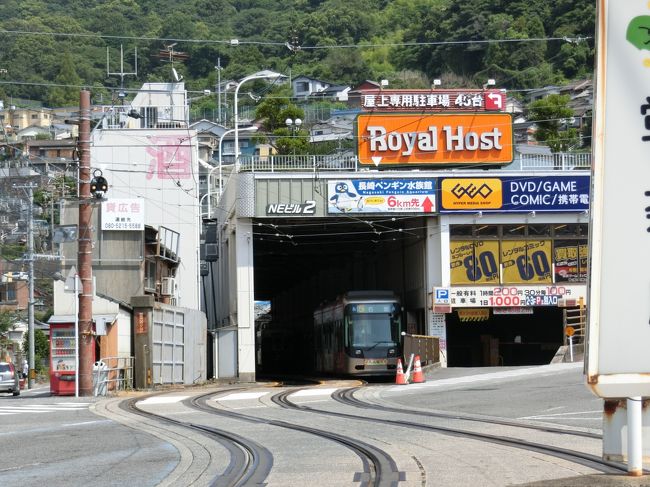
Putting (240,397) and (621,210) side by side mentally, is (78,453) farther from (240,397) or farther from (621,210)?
(240,397)

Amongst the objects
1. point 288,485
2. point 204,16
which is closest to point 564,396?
point 288,485

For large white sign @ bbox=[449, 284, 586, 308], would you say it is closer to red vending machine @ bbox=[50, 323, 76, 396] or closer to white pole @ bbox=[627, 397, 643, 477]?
red vending machine @ bbox=[50, 323, 76, 396]

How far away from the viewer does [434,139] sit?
1854 inches

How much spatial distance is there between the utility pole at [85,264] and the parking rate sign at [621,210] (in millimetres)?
25657

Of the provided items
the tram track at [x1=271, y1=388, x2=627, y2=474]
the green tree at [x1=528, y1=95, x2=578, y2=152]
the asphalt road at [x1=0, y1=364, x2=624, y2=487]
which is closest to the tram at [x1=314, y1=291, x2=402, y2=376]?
the asphalt road at [x1=0, y1=364, x2=624, y2=487]

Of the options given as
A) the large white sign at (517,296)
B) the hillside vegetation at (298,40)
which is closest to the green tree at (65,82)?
the hillside vegetation at (298,40)

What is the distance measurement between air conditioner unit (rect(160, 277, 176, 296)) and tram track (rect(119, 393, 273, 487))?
3166 centimetres

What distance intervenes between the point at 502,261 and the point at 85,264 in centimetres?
2139

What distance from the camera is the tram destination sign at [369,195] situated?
45281mm

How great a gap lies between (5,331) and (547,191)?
36.0 metres

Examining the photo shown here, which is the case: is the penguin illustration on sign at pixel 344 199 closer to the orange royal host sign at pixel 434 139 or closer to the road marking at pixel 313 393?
the orange royal host sign at pixel 434 139

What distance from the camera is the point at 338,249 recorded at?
59.9 m

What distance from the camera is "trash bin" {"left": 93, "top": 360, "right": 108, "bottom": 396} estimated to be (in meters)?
30.6

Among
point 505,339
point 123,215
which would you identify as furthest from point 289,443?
point 505,339
